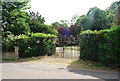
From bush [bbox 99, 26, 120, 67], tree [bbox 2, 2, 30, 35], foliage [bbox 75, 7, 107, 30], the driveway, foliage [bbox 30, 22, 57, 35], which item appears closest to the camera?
the driveway

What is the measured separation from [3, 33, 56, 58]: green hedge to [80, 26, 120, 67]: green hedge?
152 inches

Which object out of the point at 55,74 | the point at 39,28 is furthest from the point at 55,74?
the point at 39,28

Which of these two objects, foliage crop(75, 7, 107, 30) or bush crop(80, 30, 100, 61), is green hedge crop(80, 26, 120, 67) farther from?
foliage crop(75, 7, 107, 30)

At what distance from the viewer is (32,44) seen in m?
11.3

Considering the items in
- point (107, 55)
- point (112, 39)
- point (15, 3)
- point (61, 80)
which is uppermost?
point (15, 3)

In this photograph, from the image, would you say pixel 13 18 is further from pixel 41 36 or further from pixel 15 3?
pixel 41 36

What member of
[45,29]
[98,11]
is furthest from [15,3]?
[98,11]

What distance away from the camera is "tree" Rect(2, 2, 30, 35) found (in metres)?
15.0

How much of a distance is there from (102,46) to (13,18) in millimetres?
11952

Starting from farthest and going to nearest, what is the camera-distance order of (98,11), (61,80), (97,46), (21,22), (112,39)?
(98,11) < (21,22) < (97,46) < (112,39) < (61,80)

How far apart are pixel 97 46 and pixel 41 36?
17.8 ft

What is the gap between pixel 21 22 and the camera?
15.8 meters

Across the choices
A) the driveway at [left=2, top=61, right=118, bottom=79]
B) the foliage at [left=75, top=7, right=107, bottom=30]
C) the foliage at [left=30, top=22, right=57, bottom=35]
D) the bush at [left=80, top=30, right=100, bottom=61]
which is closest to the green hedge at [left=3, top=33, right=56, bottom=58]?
the driveway at [left=2, top=61, right=118, bottom=79]

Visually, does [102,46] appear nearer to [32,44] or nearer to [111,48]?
[111,48]
